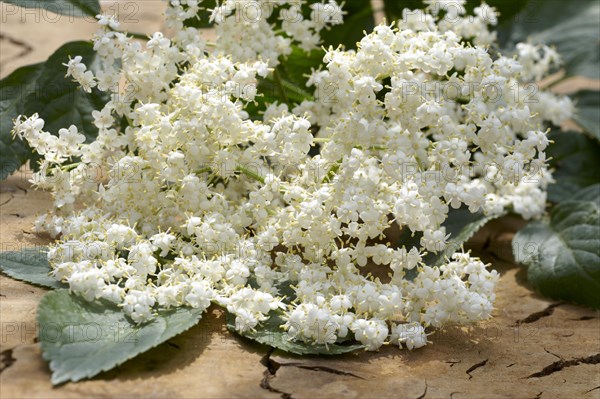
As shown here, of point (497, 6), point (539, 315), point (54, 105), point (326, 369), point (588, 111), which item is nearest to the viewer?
point (326, 369)

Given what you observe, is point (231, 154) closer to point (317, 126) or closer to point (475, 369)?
point (317, 126)

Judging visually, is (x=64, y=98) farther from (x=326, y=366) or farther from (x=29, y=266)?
(x=326, y=366)

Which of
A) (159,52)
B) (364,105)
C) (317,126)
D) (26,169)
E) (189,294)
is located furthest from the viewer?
(26,169)

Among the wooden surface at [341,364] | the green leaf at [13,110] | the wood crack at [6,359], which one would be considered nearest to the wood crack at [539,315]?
the wooden surface at [341,364]

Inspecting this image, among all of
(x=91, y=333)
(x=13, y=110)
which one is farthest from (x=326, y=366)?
(x=13, y=110)

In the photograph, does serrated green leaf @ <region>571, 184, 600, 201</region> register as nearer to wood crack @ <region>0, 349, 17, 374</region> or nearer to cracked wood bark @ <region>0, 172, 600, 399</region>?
cracked wood bark @ <region>0, 172, 600, 399</region>

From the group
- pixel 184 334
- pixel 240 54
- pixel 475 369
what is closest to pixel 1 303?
pixel 184 334

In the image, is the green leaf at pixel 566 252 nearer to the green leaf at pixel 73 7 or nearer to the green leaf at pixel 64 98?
the green leaf at pixel 64 98
